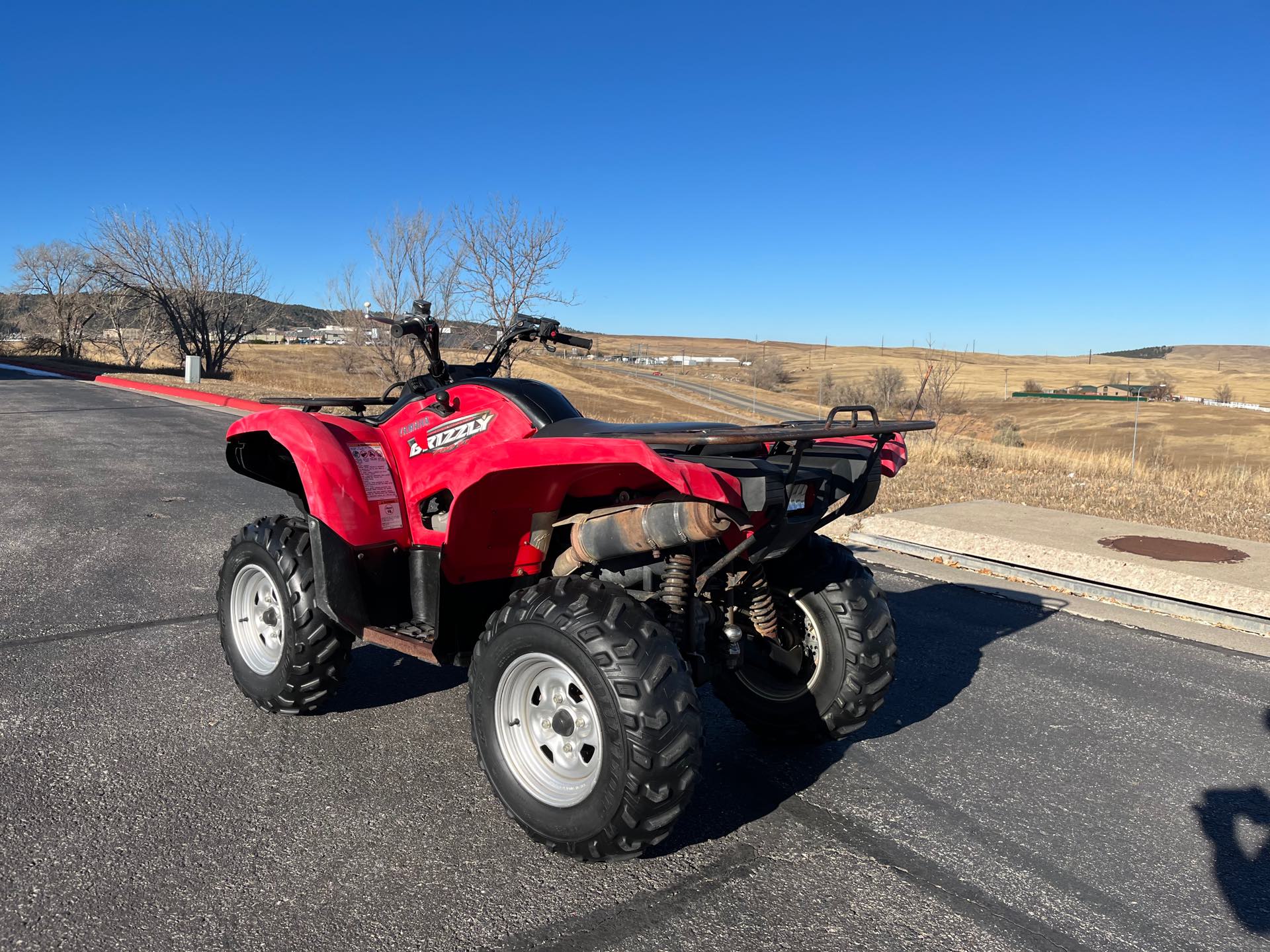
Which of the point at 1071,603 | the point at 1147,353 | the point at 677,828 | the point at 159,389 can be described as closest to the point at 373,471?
the point at 677,828

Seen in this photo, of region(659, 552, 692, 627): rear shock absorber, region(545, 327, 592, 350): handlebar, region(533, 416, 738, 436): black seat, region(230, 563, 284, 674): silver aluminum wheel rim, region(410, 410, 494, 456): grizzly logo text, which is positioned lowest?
region(230, 563, 284, 674): silver aluminum wheel rim

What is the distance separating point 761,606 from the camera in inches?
136

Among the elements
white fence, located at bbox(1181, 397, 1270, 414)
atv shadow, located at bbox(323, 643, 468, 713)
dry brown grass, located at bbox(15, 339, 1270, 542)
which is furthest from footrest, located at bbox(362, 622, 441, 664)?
white fence, located at bbox(1181, 397, 1270, 414)

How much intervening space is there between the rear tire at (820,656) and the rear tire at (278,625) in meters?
1.63

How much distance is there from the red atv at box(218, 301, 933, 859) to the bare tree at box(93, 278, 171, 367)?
3679 cm

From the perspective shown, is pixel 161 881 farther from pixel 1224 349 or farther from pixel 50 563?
pixel 1224 349

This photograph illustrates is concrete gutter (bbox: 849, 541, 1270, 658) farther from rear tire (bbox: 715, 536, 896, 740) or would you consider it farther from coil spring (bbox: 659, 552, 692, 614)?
coil spring (bbox: 659, 552, 692, 614)

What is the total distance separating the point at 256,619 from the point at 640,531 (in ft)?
7.13

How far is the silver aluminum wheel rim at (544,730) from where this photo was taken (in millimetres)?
2969

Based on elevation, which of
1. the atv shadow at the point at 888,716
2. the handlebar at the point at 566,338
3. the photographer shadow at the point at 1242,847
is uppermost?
the handlebar at the point at 566,338

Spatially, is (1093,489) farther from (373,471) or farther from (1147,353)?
(1147,353)

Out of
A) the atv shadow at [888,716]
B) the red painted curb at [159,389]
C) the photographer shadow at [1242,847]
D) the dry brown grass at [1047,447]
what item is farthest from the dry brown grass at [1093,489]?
the red painted curb at [159,389]

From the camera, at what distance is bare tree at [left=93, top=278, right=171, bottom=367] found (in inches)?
1474

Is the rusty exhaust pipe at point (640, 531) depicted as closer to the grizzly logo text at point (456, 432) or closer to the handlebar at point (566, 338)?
the grizzly logo text at point (456, 432)
